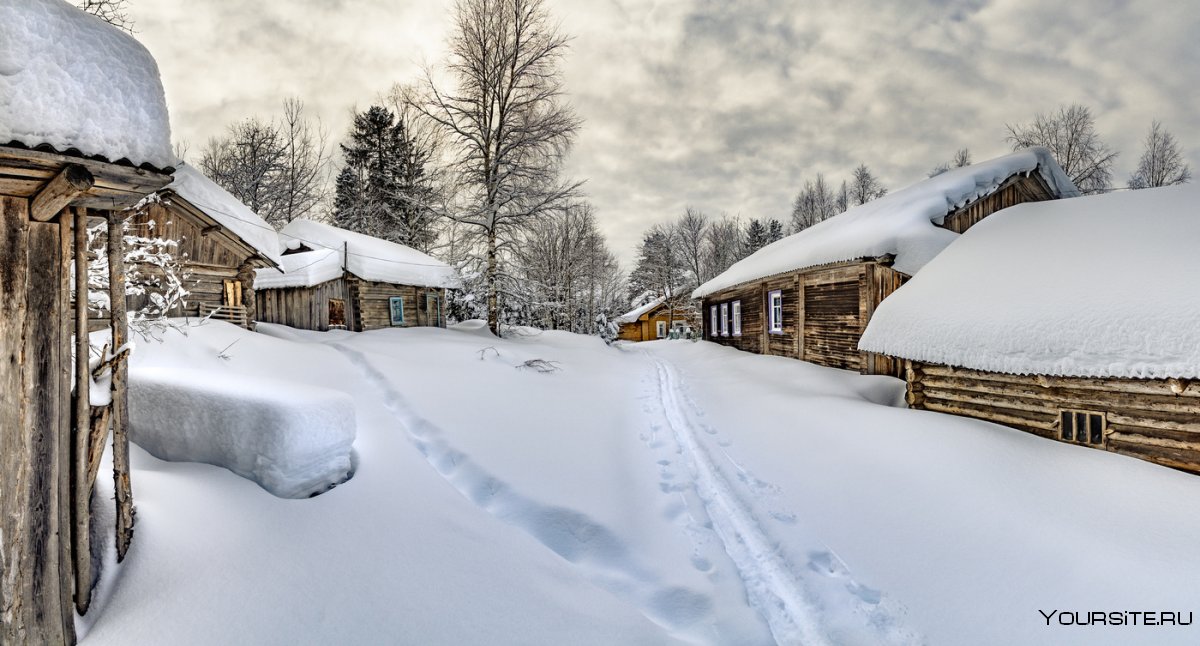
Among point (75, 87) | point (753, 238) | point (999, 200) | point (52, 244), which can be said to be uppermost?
point (753, 238)

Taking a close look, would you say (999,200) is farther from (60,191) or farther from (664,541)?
(60,191)

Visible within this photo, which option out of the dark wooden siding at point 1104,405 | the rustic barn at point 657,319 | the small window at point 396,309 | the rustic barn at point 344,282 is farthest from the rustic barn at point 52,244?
the rustic barn at point 657,319

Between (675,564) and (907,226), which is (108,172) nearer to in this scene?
(675,564)

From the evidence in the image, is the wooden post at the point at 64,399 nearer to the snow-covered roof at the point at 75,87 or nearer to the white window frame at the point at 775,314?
the snow-covered roof at the point at 75,87

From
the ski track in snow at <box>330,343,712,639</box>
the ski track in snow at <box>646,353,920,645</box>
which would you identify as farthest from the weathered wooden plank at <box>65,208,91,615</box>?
the ski track in snow at <box>646,353,920,645</box>

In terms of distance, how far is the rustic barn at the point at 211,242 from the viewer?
1203cm

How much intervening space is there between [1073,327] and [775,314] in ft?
35.8

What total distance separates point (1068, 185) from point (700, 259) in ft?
98.3

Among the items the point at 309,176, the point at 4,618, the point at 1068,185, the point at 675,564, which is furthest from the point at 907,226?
the point at 309,176

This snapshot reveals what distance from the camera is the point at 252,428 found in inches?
168

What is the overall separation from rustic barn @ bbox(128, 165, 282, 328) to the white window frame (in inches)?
670

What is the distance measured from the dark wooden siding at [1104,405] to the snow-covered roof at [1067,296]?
0.50m

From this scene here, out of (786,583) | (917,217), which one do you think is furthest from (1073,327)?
(917,217)

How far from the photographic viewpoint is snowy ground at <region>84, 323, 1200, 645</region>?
310cm
